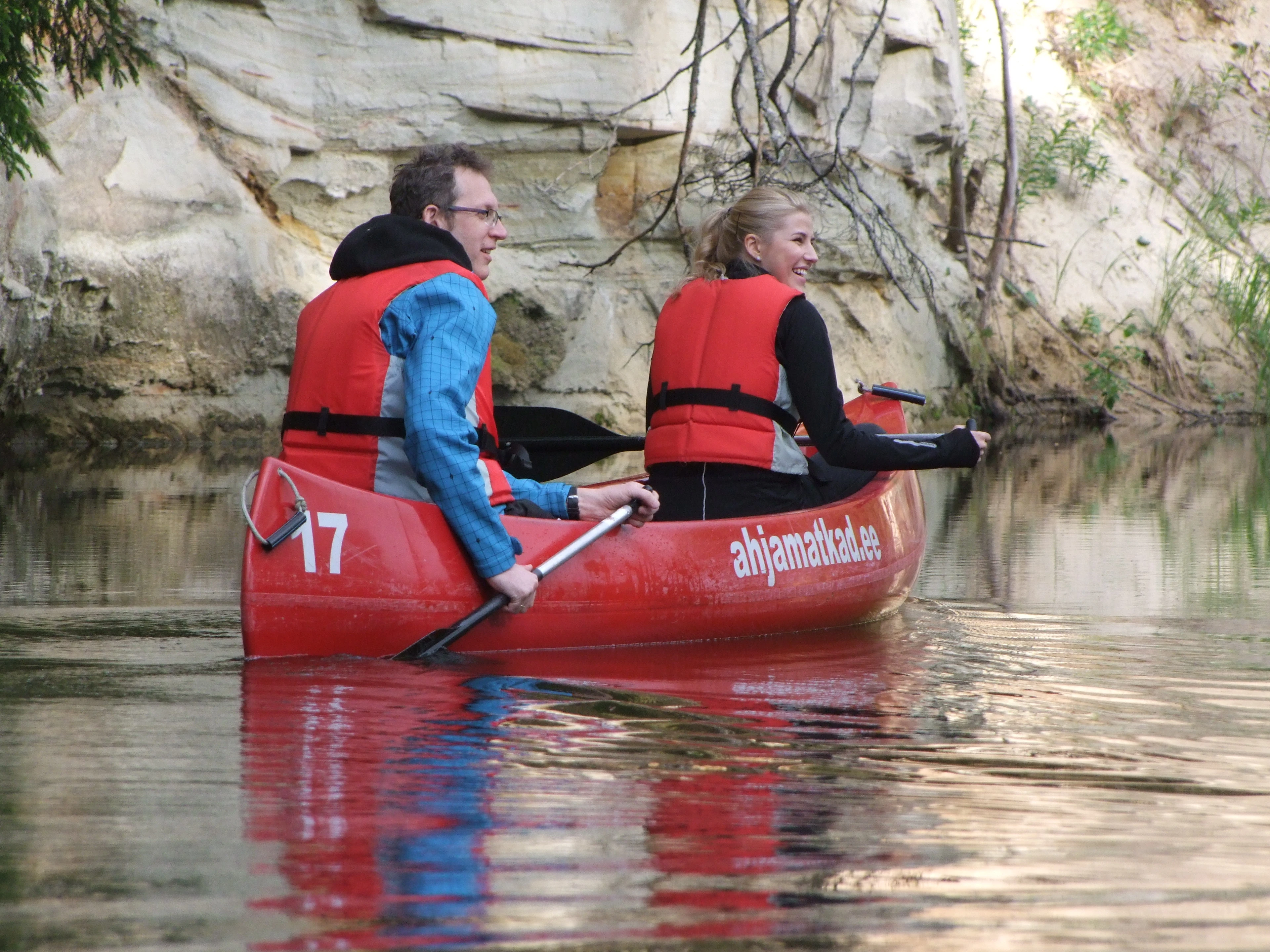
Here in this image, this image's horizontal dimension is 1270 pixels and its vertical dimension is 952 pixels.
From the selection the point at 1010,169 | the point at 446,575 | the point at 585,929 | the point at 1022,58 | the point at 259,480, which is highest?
the point at 1022,58

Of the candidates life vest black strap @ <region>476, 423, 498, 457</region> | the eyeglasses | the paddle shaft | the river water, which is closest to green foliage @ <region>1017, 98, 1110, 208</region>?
the paddle shaft

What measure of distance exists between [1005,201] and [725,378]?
10.5m

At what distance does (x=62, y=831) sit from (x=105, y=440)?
893 cm

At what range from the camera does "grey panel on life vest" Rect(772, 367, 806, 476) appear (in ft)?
14.5

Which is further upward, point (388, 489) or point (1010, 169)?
point (1010, 169)

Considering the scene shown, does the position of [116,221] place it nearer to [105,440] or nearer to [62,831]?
[105,440]

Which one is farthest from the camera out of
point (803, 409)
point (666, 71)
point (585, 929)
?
point (666, 71)

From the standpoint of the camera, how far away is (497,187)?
469 inches

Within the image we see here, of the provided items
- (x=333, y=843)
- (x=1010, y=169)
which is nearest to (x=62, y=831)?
(x=333, y=843)

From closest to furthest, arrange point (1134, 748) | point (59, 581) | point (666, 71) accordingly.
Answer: point (1134, 748), point (59, 581), point (666, 71)

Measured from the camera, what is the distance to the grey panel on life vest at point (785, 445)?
4.42 m

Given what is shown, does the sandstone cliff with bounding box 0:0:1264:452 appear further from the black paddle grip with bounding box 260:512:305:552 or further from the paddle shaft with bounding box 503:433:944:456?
the black paddle grip with bounding box 260:512:305:552

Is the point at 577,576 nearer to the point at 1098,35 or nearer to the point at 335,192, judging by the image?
the point at 335,192

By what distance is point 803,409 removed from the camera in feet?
14.2
